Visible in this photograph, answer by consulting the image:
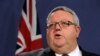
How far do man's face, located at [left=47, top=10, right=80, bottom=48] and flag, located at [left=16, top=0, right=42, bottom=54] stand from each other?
71 centimetres

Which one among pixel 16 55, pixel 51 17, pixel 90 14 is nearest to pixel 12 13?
pixel 16 55

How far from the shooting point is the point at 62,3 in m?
2.41

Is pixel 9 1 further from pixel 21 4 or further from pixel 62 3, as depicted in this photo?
pixel 62 3

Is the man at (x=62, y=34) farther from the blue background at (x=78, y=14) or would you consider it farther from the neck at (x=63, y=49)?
the blue background at (x=78, y=14)

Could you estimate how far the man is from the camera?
1.59 metres

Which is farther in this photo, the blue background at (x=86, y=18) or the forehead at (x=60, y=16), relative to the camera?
the blue background at (x=86, y=18)

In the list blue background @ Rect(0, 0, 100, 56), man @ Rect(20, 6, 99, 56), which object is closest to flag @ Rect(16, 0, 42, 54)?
blue background @ Rect(0, 0, 100, 56)

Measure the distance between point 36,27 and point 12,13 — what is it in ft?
0.68

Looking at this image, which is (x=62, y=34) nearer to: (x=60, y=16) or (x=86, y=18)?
(x=60, y=16)

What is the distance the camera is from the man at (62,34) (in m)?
1.59

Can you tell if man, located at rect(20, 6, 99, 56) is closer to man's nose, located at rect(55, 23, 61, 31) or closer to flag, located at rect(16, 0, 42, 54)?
man's nose, located at rect(55, 23, 61, 31)

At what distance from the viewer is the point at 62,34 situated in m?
1.58

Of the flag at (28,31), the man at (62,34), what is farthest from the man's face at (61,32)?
the flag at (28,31)

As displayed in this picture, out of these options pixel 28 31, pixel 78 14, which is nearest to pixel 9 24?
pixel 28 31
